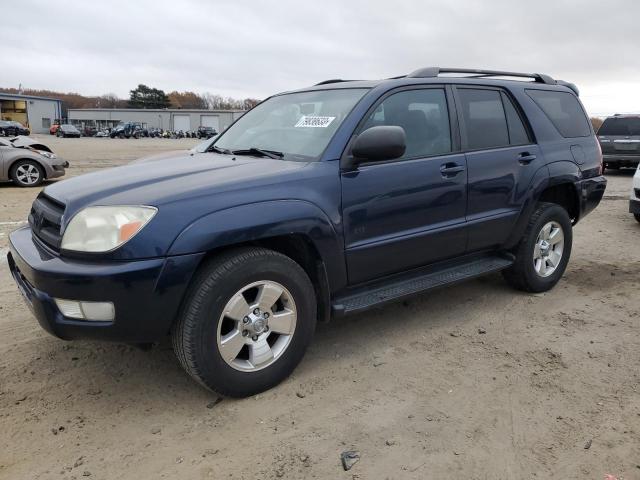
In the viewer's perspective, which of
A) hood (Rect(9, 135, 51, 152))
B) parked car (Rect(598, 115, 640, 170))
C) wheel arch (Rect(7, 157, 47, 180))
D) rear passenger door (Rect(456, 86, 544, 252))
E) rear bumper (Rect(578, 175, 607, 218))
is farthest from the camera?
parked car (Rect(598, 115, 640, 170))

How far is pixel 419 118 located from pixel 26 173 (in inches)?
392

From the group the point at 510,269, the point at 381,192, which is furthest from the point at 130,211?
the point at 510,269

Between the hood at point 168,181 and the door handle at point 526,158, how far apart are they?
2.02 meters

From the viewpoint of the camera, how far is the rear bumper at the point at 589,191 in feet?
15.7

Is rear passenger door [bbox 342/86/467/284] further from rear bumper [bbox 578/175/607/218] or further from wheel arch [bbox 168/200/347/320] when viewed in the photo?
rear bumper [bbox 578/175/607/218]

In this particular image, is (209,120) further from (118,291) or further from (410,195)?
(118,291)

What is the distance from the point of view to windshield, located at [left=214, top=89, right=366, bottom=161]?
133 inches

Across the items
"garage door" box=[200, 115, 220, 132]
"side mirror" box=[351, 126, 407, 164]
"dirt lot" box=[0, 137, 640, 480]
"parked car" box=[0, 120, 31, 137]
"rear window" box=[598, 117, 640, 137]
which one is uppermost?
"garage door" box=[200, 115, 220, 132]

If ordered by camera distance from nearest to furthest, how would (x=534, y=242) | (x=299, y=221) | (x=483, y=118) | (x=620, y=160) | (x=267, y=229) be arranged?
(x=267, y=229) < (x=299, y=221) < (x=483, y=118) < (x=534, y=242) < (x=620, y=160)

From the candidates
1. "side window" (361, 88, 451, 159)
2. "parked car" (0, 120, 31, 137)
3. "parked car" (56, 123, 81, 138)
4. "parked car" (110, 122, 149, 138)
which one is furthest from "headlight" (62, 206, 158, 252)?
"parked car" (110, 122, 149, 138)

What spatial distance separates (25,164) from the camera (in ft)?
36.1

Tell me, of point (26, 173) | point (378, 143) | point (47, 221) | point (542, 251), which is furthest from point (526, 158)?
point (26, 173)

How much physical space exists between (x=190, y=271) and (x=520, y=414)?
6.18 ft

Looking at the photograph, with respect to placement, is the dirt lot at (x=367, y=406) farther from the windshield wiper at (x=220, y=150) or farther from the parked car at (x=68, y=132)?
the parked car at (x=68, y=132)
